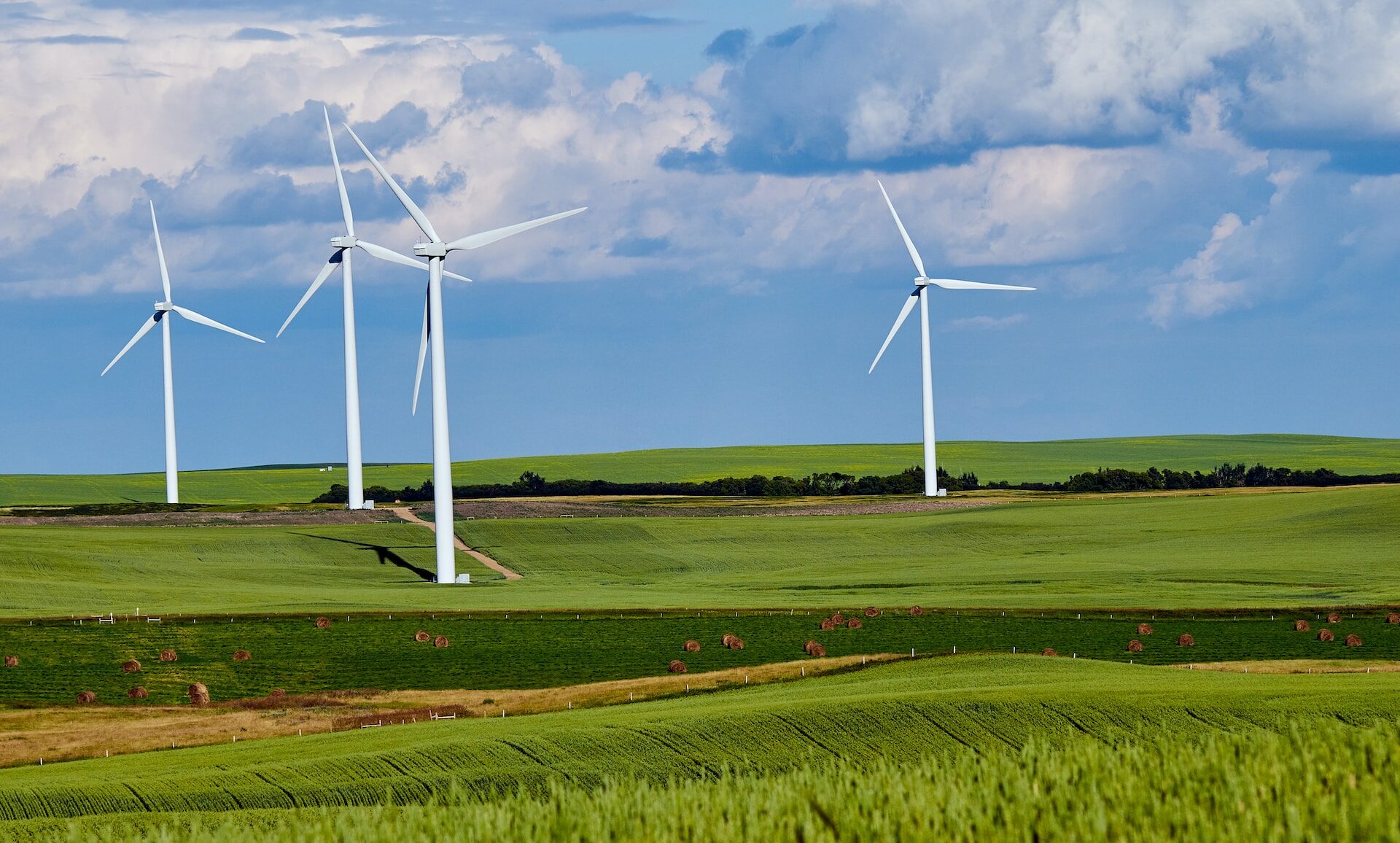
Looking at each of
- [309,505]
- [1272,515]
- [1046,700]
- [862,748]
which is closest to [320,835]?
[862,748]

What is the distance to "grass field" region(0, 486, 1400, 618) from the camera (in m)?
69.4

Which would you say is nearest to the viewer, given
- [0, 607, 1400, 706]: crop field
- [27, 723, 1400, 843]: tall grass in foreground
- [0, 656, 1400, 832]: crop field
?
[27, 723, 1400, 843]: tall grass in foreground

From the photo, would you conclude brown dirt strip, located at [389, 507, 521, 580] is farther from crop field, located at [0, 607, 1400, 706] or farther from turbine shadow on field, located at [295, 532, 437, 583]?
crop field, located at [0, 607, 1400, 706]

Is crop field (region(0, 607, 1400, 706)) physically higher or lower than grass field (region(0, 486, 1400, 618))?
lower

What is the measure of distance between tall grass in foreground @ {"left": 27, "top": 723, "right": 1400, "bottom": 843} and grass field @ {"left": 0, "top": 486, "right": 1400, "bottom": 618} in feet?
162

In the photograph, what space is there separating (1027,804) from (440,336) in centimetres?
6972

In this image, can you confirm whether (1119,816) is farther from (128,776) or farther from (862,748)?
(128,776)

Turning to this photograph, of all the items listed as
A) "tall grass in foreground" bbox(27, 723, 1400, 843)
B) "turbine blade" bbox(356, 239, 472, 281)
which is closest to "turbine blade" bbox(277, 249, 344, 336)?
"turbine blade" bbox(356, 239, 472, 281)

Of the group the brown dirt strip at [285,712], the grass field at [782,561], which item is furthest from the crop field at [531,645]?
the grass field at [782,561]

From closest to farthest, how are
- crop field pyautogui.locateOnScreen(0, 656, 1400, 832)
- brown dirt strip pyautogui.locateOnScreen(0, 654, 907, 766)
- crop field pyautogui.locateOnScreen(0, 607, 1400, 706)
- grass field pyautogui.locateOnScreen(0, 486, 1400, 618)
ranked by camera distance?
1. crop field pyautogui.locateOnScreen(0, 656, 1400, 832)
2. brown dirt strip pyautogui.locateOnScreen(0, 654, 907, 766)
3. crop field pyautogui.locateOnScreen(0, 607, 1400, 706)
4. grass field pyautogui.locateOnScreen(0, 486, 1400, 618)

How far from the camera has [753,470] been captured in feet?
628

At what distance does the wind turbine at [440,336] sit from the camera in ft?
265

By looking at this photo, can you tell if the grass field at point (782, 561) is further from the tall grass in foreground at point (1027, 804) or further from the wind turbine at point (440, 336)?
the tall grass in foreground at point (1027, 804)

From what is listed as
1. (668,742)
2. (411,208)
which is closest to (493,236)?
(411,208)
